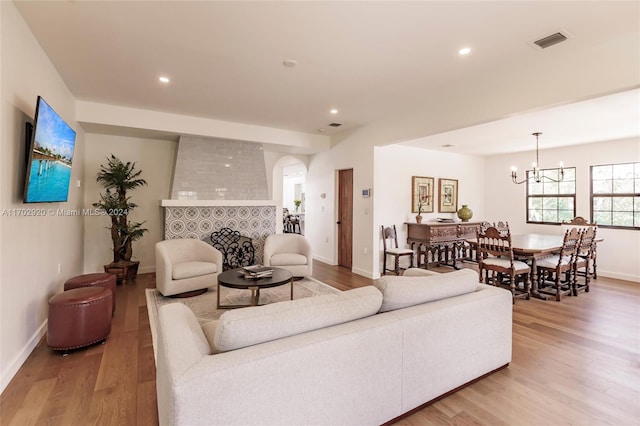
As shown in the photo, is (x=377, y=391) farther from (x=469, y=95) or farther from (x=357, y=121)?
(x=357, y=121)

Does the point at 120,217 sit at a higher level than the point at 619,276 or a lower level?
higher

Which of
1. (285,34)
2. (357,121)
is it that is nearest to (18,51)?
(285,34)

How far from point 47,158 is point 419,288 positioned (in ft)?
10.6

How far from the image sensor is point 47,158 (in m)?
2.70

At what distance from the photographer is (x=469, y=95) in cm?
375

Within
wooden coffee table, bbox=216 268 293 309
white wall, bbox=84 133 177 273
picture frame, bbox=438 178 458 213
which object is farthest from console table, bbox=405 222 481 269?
white wall, bbox=84 133 177 273

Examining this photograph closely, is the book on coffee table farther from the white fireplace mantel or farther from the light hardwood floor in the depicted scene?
the white fireplace mantel

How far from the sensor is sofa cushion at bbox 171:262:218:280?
3953 millimetres

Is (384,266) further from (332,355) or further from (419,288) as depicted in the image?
(332,355)

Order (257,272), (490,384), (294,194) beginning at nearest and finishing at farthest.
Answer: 1. (490,384)
2. (257,272)
3. (294,194)

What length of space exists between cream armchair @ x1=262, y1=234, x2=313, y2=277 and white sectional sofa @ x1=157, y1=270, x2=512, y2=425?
2697mm

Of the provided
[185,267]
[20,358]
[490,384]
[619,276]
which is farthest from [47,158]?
[619,276]

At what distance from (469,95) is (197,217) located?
180 inches

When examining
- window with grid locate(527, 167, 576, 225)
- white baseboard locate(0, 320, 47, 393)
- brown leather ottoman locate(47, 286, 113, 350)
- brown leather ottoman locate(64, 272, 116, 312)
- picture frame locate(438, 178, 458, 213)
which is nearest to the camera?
white baseboard locate(0, 320, 47, 393)
